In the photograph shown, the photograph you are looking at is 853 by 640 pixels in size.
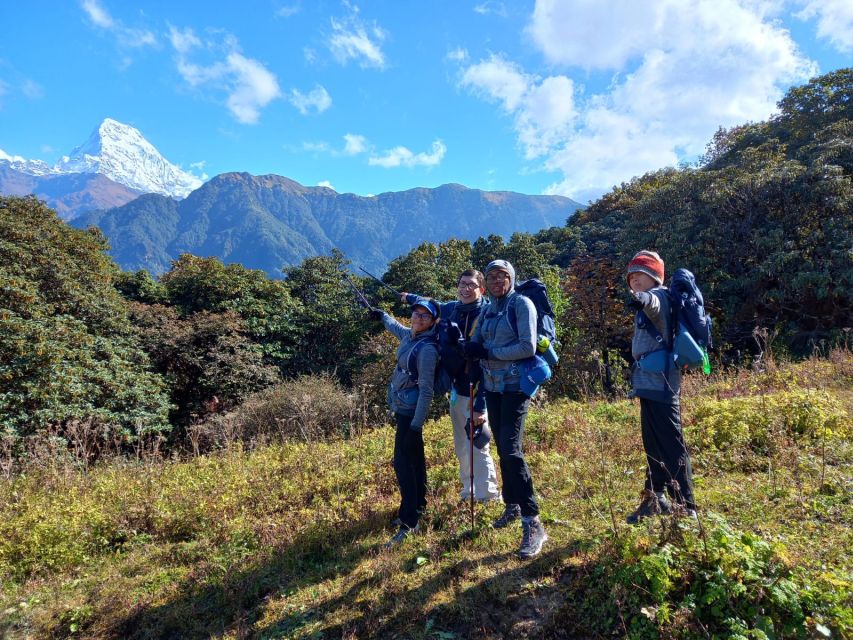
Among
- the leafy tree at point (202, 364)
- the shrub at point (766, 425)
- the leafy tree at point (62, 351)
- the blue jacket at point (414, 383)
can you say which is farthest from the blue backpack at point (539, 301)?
the leafy tree at point (202, 364)

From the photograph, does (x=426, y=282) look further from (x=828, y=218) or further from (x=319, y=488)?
(x=319, y=488)

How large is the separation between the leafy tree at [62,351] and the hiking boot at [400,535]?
4.68m

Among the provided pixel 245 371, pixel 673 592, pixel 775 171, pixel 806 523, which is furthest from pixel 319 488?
pixel 775 171

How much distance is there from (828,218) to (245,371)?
17657 mm

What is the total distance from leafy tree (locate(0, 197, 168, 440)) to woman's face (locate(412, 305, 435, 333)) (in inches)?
199

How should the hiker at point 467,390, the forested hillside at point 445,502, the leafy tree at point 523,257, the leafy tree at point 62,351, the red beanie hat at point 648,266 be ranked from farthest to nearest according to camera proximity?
the leafy tree at point 523,257
the leafy tree at point 62,351
the hiker at point 467,390
the red beanie hat at point 648,266
the forested hillside at point 445,502

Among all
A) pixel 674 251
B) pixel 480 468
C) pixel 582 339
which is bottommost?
pixel 480 468

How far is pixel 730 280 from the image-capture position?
41.5 ft

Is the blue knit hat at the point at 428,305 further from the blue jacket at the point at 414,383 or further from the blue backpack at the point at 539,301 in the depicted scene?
the blue backpack at the point at 539,301

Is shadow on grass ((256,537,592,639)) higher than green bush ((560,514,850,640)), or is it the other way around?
green bush ((560,514,850,640))

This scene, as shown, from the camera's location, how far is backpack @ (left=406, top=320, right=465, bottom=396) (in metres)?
3.34

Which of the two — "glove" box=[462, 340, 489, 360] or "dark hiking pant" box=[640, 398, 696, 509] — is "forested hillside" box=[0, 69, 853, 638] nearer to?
"dark hiking pant" box=[640, 398, 696, 509]

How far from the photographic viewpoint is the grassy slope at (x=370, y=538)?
2594mm

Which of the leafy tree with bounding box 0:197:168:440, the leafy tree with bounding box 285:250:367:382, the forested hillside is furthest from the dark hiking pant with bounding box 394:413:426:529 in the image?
the leafy tree with bounding box 285:250:367:382
